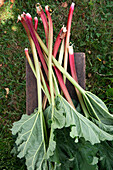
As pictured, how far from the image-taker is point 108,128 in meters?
1.70

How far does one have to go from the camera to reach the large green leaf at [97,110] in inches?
70.8

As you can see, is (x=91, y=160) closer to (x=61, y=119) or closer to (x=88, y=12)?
(x=61, y=119)

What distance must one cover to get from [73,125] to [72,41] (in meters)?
1.65

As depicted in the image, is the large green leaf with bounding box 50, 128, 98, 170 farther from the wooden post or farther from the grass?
the grass

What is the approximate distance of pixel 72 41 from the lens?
287 centimetres

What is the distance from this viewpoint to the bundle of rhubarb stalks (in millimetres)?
1592

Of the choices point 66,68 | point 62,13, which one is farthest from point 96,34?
point 66,68

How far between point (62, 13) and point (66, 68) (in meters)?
1.27

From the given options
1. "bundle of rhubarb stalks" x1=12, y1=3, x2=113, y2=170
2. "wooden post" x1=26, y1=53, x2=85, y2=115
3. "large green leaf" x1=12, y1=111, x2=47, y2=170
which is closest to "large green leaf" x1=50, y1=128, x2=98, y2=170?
"bundle of rhubarb stalks" x1=12, y1=3, x2=113, y2=170

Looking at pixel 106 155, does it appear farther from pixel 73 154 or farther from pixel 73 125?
pixel 73 125

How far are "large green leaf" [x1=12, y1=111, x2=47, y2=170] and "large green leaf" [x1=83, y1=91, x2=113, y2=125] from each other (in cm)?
51

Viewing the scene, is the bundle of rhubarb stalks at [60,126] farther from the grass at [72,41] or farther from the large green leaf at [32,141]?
the grass at [72,41]

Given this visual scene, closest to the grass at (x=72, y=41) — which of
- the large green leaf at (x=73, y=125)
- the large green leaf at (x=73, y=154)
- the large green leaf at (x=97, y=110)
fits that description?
the large green leaf at (x=97, y=110)

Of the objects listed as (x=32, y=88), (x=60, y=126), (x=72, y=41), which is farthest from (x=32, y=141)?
(x=72, y=41)
